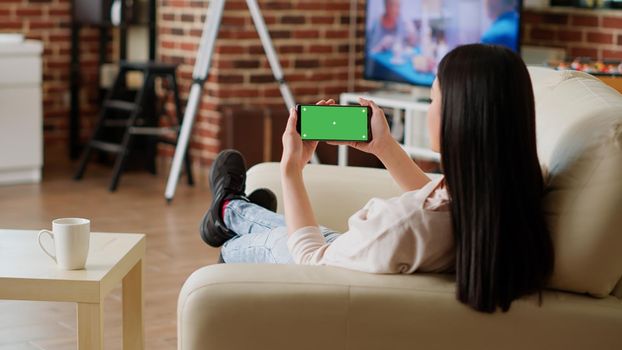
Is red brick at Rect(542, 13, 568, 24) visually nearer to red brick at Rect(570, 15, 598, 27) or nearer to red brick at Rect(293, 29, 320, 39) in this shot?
red brick at Rect(570, 15, 598, 27)

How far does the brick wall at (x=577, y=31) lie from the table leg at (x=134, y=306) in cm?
300

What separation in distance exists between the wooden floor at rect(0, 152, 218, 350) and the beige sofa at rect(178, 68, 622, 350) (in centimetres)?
Result: 124

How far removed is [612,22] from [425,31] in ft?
2.80

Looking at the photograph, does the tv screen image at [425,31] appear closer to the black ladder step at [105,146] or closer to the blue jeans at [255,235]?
the black ladder step at [105,146]

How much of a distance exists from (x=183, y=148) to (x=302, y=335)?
3.37 metres

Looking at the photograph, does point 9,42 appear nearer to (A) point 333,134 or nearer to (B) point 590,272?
(A) point 333,134

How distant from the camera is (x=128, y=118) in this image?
19.7ft

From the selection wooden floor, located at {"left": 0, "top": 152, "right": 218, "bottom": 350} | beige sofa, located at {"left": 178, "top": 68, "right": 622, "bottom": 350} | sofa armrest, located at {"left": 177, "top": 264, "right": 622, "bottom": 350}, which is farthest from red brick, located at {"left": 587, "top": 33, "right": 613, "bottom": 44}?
sofa armrest, located at {"left": 177, "top": 264, "right": 622, "bottom": 350}

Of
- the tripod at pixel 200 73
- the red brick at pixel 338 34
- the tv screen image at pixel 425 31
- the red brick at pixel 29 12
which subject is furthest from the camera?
the red brick at pixel 29 12

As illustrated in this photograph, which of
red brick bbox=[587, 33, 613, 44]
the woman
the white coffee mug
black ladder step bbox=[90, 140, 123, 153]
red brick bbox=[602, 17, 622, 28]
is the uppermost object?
red brick bbox=[602, 17, 622, 28]

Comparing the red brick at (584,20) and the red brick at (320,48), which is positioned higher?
the red brick at (584,20)

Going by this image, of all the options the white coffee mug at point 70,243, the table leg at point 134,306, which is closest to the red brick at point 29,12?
the table leg at point 134,306

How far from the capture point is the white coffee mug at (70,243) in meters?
2.15

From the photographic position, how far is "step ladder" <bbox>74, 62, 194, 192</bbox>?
5.44 meters
